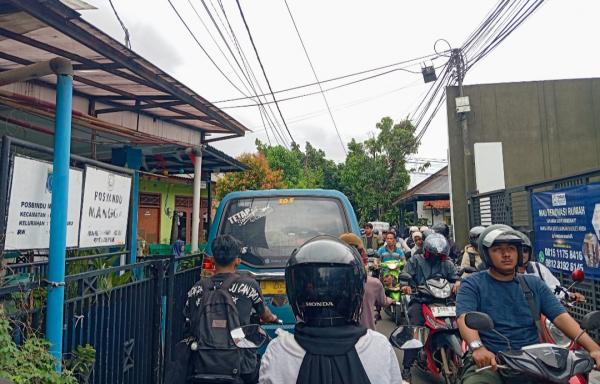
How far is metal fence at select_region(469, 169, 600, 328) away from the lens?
5685mm

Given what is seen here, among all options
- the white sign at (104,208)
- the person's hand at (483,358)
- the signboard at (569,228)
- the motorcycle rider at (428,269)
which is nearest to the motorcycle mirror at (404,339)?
the person's hand at (483,358)

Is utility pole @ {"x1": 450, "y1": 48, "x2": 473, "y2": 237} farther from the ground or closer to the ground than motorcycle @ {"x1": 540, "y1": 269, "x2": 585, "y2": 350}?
farther from the ground

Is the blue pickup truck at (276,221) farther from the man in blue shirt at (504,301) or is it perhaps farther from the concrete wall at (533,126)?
the concrete wall at (533,126)

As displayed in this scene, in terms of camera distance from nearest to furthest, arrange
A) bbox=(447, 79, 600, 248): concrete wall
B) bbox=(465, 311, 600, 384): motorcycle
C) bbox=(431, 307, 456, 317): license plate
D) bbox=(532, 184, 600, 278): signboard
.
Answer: bbox=(465, 311, 600, 384): motorcycle → bbox=(431, 307, 456, 317): license plate → bbox=(532, 184, 600, 278): signboard → bbox=(447, 79, 600, 248): concrete wall

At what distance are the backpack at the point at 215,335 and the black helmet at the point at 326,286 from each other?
1.24 metres

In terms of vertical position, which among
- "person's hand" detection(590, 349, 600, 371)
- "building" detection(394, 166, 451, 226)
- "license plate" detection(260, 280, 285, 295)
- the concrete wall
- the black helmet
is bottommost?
"person's hand" detection(590, 349, 600, 371)

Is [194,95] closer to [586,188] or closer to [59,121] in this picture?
[59,121]

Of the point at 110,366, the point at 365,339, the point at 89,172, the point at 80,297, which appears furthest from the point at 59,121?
the point at 365,339

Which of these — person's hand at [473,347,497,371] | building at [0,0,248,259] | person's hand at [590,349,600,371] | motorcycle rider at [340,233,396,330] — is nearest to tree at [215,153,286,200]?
building at [0,0,248,259]

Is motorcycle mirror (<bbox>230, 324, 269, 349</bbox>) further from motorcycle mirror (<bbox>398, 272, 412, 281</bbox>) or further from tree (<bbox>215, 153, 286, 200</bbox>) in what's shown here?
tree (<bbox>215, 153, 286, 200</bbox>)

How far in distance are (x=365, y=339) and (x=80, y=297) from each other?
214 cm

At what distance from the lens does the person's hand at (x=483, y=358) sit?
2548 mm

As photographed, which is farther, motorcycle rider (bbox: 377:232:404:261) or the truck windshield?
motorcycle rider (bbox: 377:232:404:261)

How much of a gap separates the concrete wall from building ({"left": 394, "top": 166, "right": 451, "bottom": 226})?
557 centimetres
